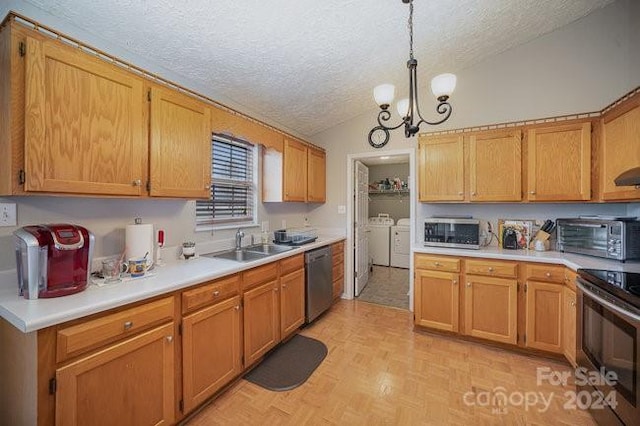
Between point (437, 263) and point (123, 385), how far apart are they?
8.73 ft

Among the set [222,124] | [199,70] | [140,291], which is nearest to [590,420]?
[140,291]

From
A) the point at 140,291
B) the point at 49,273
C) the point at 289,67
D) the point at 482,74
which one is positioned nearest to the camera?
the point at 49,273

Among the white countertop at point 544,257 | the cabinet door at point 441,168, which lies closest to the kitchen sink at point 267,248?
the white countertop at point 544,257

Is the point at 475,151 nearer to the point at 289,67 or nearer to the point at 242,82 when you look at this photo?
the point at 289,67

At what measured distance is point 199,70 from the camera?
7.18 ft

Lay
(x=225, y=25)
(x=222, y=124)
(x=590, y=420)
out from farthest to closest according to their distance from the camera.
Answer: (x=222, y=124)
(x=225, y=25)
(x=590, y=420)

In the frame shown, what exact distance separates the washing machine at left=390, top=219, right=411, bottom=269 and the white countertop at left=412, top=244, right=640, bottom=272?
103 inches

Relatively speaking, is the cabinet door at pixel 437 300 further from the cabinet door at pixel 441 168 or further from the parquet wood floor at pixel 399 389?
the cabinet door at pixel 441 168

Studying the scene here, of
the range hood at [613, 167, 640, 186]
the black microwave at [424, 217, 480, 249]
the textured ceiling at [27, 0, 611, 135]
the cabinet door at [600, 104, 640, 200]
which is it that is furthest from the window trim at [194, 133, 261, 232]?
the cabinet door at [600, 104, 640, 200]

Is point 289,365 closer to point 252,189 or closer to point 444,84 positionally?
point 252,189

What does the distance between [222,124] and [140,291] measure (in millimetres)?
1417

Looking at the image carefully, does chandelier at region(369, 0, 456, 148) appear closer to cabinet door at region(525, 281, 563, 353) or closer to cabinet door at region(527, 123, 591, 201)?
cabinet door at region(527, 123, 591, 201)

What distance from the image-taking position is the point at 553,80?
272 centimetres

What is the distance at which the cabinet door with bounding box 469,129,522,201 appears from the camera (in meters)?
2.61
